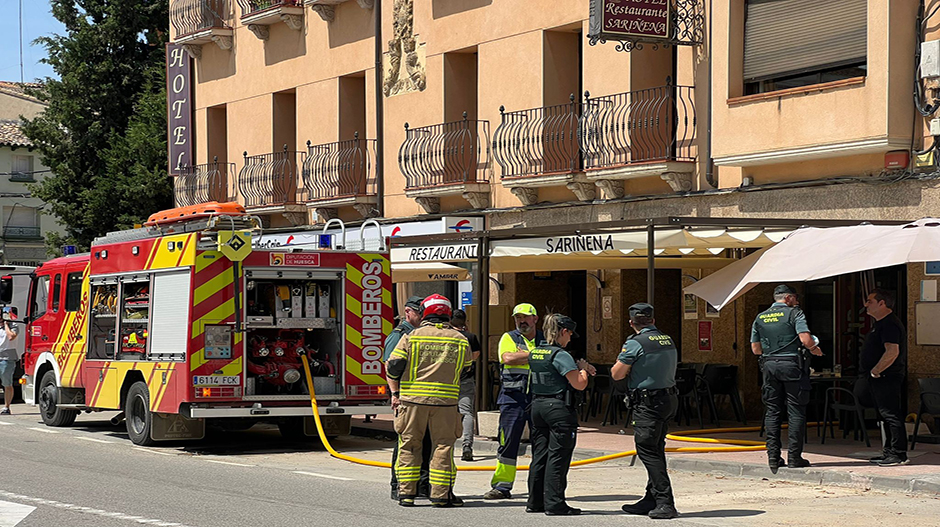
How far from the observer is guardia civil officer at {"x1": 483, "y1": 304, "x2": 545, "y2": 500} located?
11320 mm

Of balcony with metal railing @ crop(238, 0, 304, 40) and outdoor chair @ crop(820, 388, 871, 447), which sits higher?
balcony with metal railing @ crop(238, 0, 304, 40)

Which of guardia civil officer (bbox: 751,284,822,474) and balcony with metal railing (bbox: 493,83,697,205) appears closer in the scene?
guardia civil officer (bbox: 751,284,822,474)

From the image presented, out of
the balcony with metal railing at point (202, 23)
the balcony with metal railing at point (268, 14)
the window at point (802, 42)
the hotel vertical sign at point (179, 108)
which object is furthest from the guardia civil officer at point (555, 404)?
the hotel vertical sign at point (179, 108)

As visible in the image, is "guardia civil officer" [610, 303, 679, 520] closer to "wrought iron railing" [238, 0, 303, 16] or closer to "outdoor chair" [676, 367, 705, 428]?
"outdoor chair" [676, 367, 705, 428]

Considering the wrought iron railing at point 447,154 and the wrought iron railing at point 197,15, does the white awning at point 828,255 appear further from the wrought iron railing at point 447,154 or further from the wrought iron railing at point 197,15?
the wrought iron railing at point 197,15

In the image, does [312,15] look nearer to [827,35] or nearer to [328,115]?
[328,115]

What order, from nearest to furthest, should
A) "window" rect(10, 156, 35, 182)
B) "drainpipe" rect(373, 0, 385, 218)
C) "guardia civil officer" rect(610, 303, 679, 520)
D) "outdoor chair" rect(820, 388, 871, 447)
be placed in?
"guardia civil officer" rect(610, 303, 679, 520)
"outdoor chair" rect(820, 388, 871, 447)
"drainpipe" rect(373, 0, 385, 218)
"window" rect(10, 156, 35, 182)

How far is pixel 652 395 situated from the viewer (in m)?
10.4

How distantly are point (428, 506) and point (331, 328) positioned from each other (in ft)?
17.9

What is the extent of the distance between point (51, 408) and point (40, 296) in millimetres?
2062

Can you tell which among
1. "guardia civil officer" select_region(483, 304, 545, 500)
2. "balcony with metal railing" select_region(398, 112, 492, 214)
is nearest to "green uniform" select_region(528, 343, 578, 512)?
"guardia civil officer" select_region(483, 304, 545, 500)

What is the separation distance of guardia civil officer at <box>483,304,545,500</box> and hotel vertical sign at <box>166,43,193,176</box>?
19226 mm

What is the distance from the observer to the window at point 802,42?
51.2 ft

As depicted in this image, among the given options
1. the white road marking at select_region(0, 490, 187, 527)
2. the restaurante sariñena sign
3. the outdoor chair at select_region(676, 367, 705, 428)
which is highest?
the restaurante sariñena sign
